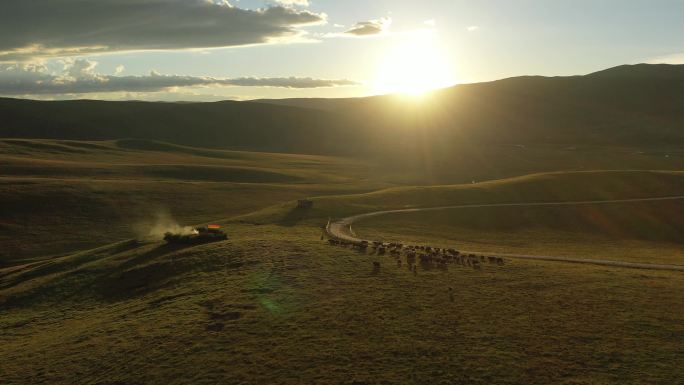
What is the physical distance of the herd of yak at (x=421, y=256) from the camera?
42594 millimetres

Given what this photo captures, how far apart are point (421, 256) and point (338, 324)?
1649cm

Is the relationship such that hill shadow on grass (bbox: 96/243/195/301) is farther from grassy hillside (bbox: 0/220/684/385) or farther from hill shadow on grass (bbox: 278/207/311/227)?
hill shadow on grass (bbox: 278/207/311/227)

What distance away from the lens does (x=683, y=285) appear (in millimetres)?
37094

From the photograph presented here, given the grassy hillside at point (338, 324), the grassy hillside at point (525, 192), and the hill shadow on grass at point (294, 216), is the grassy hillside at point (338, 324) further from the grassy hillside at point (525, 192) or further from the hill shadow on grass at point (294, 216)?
the grassy hillside at point (525, 192)

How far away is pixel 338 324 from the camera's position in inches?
1162

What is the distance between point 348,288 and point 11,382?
2008 centimetres

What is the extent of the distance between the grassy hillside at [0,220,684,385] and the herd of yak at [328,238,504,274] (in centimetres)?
162

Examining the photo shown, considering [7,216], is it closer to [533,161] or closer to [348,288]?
[348,288]

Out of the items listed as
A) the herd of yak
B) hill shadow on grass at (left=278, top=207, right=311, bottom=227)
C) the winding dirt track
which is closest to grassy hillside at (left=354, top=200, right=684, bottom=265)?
the winding dirt track

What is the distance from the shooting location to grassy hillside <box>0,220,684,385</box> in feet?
81.3

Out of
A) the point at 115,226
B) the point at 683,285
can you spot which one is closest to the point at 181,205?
the point at 115,226

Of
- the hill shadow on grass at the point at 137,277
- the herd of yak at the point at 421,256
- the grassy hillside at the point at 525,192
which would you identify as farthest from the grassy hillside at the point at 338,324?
the grassy hillside at the point at 525,192

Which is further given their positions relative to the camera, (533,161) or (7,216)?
(533,161)

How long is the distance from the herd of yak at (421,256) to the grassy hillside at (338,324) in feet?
5.32
